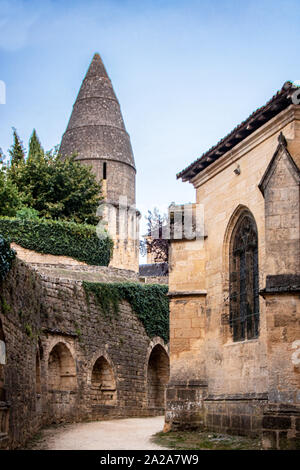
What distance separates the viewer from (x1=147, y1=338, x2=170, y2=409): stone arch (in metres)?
23.9

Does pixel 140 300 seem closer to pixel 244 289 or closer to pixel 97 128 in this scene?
pixel 244 289

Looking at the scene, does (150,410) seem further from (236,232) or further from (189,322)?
(236,232)

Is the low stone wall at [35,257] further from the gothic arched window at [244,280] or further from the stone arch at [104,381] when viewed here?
the gothic arched window at [244,280]

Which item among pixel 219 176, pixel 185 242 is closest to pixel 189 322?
pixel 185 242

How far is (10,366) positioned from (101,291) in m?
9.68

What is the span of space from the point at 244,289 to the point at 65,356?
6750 mm

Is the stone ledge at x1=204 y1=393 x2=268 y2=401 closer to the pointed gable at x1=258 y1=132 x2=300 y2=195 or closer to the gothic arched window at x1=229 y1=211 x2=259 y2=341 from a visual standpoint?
the gothic arched window at x1=229 y1=211 x2=259 y2=341

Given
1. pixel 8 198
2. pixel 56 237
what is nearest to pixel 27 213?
pixel 8 198

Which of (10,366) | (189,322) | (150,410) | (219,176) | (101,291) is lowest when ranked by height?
(150,410)

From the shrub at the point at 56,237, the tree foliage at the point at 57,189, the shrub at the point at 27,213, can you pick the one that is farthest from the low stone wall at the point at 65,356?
the tree foliage at the point at 57,189

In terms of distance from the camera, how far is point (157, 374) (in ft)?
80.2

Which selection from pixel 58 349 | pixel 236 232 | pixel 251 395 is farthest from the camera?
pixel 58 349

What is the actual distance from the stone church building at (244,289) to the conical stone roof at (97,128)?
21.1 m

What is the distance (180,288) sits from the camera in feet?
50.0
